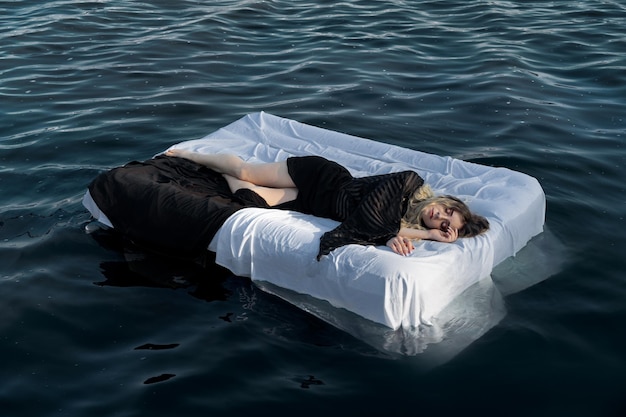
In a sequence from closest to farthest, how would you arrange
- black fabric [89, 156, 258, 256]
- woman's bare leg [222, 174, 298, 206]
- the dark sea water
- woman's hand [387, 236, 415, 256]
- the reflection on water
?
the dark sea water < the reflection on water < woman's hand [387, 236, 415, 256] < black fabric [89, 156, 258, 256] < woman's bare leg [222, 174, 298, 206]

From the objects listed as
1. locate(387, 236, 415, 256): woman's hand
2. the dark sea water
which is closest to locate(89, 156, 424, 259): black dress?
locate(387, 236, 415, 256): woman's hand

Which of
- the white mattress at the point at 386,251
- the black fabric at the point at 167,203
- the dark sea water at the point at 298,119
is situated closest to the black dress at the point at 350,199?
the white mattress at the point at 386,251

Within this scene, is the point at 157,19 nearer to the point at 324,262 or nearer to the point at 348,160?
the point at 348,160

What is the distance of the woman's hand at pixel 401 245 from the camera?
5410 mm

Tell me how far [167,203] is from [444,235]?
1.97m

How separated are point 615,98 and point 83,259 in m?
6.14

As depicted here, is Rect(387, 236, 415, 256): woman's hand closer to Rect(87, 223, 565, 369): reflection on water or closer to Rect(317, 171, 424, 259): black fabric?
Rect(317, 171, 424, 259): black fabric

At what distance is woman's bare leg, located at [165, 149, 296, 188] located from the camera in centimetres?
645

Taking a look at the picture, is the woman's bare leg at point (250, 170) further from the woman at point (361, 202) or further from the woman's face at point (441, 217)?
the woman's face at point (441, 217)

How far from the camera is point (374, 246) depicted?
5531mm

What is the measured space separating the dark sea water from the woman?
0.64 meters

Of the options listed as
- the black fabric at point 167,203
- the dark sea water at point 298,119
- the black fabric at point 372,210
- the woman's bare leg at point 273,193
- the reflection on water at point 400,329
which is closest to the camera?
the dark sea water at point 298,119

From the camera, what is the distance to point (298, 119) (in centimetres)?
895

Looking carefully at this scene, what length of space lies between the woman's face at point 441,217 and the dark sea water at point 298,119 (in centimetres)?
67
